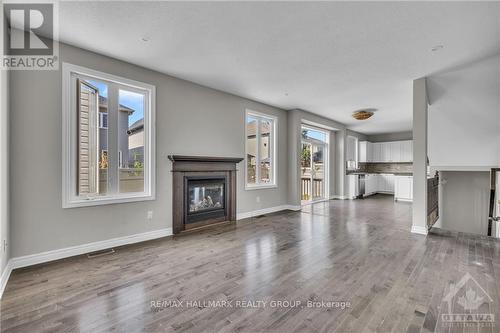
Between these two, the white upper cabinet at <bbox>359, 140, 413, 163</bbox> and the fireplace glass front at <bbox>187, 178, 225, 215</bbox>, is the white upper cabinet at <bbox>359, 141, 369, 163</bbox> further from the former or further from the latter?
the fireplace glass front at <bbox>187, 178, 225, 215</bbox>

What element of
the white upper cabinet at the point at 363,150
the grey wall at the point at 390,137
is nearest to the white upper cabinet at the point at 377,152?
the grey wall at the point at 390,137

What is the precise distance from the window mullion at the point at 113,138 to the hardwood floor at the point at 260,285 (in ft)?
3.23

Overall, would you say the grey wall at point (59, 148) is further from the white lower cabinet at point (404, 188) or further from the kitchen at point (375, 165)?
the white lower cabinet at point (404, 188)

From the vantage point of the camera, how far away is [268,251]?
3.30 meters

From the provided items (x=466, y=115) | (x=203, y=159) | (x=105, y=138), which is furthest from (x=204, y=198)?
(x=466, y=115)

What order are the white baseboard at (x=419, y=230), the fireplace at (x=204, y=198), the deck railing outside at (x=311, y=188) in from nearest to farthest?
the white baseboard at (x=419, y=230) < the fireplace at (x=204, y=198) < the deck railing outside at (x=311, y=188)

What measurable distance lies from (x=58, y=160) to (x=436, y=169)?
642cm

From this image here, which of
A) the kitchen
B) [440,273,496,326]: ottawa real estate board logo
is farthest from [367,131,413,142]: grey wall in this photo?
[440,273,496,326]: ottawa real estate board logo

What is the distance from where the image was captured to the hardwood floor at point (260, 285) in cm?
181

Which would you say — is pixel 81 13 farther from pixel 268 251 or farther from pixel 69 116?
pixel 268 251

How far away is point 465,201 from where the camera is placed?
197 inches

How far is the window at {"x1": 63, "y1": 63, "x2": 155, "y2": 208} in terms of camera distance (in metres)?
3.13

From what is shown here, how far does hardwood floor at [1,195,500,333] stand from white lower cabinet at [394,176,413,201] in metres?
4.32

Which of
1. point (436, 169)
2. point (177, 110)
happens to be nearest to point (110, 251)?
point (177, 110)
